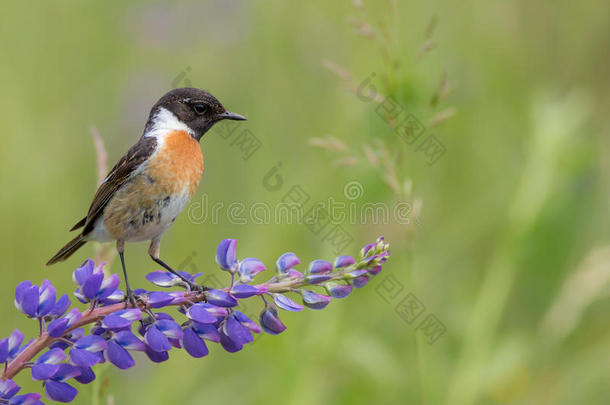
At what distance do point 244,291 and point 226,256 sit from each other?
185mm

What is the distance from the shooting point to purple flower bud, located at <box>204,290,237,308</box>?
6.43 feet

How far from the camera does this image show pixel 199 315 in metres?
1.89

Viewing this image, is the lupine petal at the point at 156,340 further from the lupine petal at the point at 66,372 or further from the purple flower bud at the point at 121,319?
the lupine petal at the point at 66,372

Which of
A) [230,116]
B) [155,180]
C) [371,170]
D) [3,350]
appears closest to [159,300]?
[3,350]

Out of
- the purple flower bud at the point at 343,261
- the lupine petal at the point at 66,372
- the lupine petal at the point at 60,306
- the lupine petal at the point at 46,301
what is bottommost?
the purple flower bud at the point at 343,261

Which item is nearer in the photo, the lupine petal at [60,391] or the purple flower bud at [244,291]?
the lupine petal at [60,391]

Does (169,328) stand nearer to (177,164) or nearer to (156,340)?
(156,340)

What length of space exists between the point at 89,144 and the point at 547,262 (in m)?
3.47

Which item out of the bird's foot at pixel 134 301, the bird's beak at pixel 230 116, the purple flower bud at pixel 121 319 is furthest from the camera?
the bird's beak at pixel 230 116

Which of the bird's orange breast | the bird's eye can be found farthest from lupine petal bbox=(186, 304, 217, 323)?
the bird's eye

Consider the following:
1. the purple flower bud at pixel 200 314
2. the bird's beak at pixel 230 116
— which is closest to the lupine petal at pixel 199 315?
the purple flower bud at pixel 200 314

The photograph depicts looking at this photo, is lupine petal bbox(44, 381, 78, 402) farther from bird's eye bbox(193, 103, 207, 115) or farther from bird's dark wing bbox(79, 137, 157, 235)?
bird's eye bbox(193, 103, 207, 115)

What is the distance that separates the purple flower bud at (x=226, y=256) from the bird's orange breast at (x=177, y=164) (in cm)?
104

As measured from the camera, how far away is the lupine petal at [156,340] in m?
1.90
